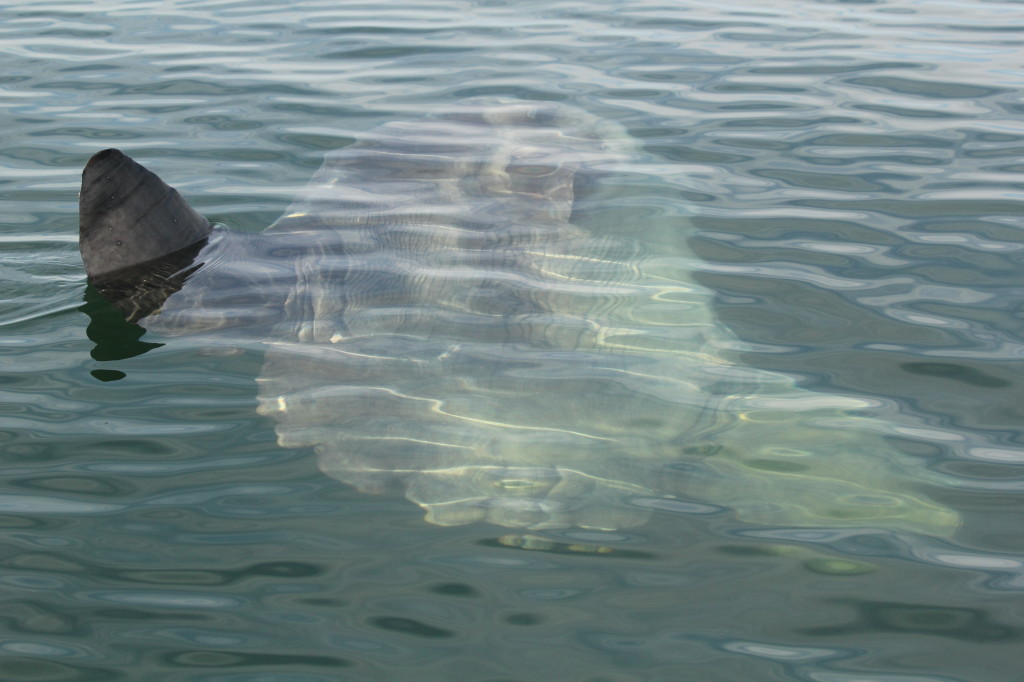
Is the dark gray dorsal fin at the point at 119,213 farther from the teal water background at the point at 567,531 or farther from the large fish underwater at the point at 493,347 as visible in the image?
the teal water background at the point at 567,531

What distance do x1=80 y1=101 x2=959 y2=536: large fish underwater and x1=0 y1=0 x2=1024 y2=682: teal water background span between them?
0.51 ft

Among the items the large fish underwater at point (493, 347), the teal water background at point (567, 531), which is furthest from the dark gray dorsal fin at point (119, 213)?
the teal water background at point (567, 531)

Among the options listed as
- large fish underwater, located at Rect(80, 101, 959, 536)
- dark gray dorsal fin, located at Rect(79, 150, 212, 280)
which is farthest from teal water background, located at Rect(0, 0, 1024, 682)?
dark gray dorsal fin, located at Rect(79, 150, 212, 280)

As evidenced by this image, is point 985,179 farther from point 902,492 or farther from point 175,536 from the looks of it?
point 175,536

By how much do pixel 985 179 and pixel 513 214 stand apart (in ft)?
10.5

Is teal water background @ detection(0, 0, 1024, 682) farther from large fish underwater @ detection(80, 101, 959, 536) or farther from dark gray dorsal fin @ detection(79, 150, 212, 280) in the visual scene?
dark gray dorsal fin @ detection(79, 150, 212, 280)

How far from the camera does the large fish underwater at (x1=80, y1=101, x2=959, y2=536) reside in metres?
3.66

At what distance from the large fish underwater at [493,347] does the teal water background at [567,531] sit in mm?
155

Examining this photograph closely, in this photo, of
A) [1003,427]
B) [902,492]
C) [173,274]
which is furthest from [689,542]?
[173,274]

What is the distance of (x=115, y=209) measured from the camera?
4867 mm

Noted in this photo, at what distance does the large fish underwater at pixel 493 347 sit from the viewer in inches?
144

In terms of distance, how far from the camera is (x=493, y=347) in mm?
4426

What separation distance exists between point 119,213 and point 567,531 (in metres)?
2.85

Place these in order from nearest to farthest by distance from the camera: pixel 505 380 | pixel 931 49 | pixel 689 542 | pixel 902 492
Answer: pixel 689 542 → pixel 902 492 → pixel 505 380 → pixel 931 49
